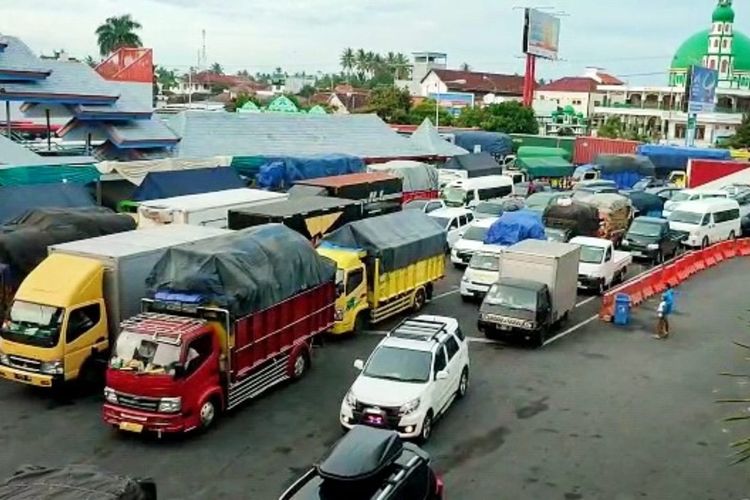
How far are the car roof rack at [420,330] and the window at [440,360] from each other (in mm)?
287

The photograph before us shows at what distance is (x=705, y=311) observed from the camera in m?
24.2

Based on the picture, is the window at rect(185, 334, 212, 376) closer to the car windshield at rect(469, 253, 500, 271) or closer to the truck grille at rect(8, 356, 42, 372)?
the truck grille at rect(8, 356, 42, 372)

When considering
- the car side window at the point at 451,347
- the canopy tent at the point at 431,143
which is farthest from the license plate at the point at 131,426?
the canopy tent at the point at 431,143

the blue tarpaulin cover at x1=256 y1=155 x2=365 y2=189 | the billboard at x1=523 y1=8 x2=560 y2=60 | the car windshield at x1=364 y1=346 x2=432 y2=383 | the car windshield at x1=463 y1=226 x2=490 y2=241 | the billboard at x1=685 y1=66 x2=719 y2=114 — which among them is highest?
the billboard at x1=523 y1=8 x2=560 y2=60

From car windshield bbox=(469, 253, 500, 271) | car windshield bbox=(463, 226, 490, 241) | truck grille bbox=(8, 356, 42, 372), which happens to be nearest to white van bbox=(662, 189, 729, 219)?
car windshield bbox=(463, 226, 490, 241)

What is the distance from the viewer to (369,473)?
361 inches

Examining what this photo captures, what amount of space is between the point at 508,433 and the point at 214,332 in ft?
17.9

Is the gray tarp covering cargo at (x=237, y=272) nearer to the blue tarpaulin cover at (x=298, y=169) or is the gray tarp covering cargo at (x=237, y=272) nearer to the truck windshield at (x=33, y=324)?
the truck windshield at (x=33, y=324)

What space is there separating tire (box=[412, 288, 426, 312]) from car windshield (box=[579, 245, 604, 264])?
593cm

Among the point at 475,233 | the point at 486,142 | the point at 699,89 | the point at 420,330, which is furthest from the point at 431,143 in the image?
the point at 420,330

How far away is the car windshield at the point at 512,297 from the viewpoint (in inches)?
768

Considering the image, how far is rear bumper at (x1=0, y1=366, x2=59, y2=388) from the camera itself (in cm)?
1497

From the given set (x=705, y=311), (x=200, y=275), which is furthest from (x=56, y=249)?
(x=705, y=311)

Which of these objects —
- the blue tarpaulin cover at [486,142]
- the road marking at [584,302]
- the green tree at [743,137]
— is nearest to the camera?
the road marking at [584,302]
